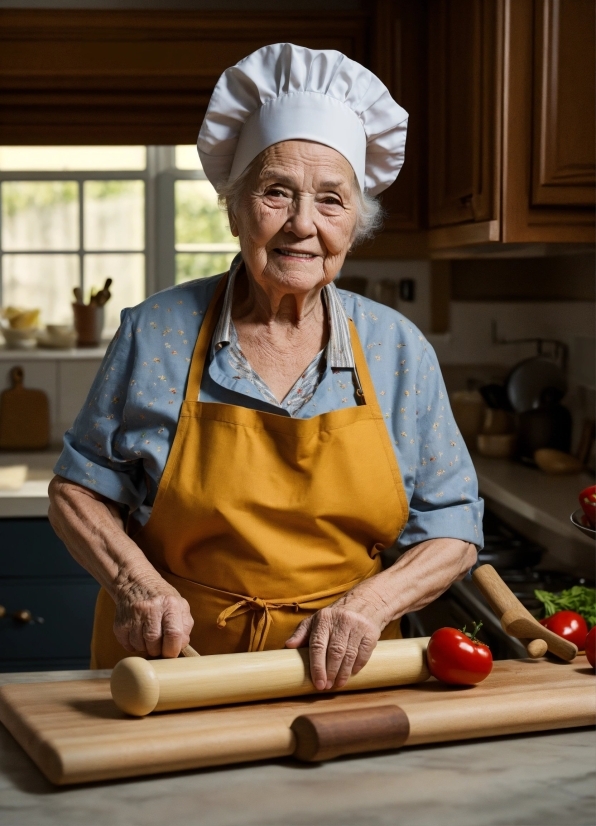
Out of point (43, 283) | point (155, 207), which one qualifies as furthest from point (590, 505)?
point (43, 283)

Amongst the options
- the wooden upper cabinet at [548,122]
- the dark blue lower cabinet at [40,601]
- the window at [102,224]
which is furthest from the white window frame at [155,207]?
the wooden upper cabinet at [548,122]

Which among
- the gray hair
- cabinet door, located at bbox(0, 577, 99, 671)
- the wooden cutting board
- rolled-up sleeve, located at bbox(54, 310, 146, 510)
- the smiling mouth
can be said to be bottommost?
cabinet door, located at bbox(0, 577, 99, 671)

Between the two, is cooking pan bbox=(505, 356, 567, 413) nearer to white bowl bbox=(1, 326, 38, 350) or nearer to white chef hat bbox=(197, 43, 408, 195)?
white chef hat bbox=(197, 43, 408, 195)

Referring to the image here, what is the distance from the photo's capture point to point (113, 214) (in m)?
3.55

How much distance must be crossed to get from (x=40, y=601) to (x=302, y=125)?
1784 millimetres

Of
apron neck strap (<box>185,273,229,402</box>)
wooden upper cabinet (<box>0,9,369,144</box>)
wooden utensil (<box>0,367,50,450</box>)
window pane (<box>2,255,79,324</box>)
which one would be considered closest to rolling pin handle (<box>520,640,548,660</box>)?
apron neck strap (<box>185,273,229,402</box>)

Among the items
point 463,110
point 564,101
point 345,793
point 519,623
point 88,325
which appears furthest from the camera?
point 88,325

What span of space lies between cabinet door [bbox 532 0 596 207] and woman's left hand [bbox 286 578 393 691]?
4.22ft

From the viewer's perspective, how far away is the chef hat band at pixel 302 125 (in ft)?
4.52

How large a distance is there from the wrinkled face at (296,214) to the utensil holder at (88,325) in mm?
2142

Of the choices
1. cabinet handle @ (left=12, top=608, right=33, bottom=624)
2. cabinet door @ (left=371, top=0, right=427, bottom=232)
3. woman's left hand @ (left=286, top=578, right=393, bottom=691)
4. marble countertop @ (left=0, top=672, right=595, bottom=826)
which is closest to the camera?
marble countertop @ (left=0, top=672, right=595, bottom=826)

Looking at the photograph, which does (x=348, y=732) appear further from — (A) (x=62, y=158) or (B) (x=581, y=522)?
(A) (x=62, y=158)

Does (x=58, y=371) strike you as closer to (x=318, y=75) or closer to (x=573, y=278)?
(x=573, y=278)

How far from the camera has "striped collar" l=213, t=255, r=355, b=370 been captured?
1.43 metres
